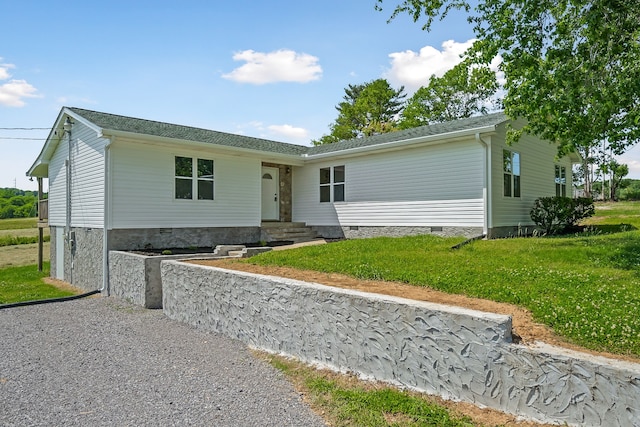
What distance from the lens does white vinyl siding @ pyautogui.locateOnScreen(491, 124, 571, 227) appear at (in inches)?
423

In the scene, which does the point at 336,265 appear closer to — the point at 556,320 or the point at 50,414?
the point at 556,320

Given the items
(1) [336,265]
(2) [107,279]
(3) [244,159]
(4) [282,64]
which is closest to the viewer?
(1) [336,265]

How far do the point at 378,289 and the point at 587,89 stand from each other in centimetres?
538

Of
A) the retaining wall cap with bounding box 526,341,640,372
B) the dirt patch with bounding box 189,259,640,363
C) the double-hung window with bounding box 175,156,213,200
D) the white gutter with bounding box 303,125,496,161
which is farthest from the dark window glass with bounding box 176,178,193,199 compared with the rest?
the retaining wall cap with bounding box 526,341,640,372

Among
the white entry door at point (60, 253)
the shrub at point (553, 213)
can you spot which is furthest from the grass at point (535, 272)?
the white entry door at point (60, 253)

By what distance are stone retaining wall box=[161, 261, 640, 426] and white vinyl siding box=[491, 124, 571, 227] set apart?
738 cm

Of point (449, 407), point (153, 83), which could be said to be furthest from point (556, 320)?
point (153, 83)

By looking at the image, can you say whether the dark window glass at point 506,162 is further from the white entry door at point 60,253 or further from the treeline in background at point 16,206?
the treeline in background at point 16,206

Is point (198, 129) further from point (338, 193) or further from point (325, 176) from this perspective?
point (338, 193)

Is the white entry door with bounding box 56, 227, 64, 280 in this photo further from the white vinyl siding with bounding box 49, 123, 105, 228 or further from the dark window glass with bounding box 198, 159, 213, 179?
the dark window glass with bounding box 198, 159, 213, 179

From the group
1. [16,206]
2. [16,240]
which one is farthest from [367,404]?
[16,206]

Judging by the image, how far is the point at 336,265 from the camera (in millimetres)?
6703

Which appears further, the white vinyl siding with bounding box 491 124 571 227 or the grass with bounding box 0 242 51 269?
the grass with bounding box 0 242 51 269

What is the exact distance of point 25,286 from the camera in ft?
43.1
